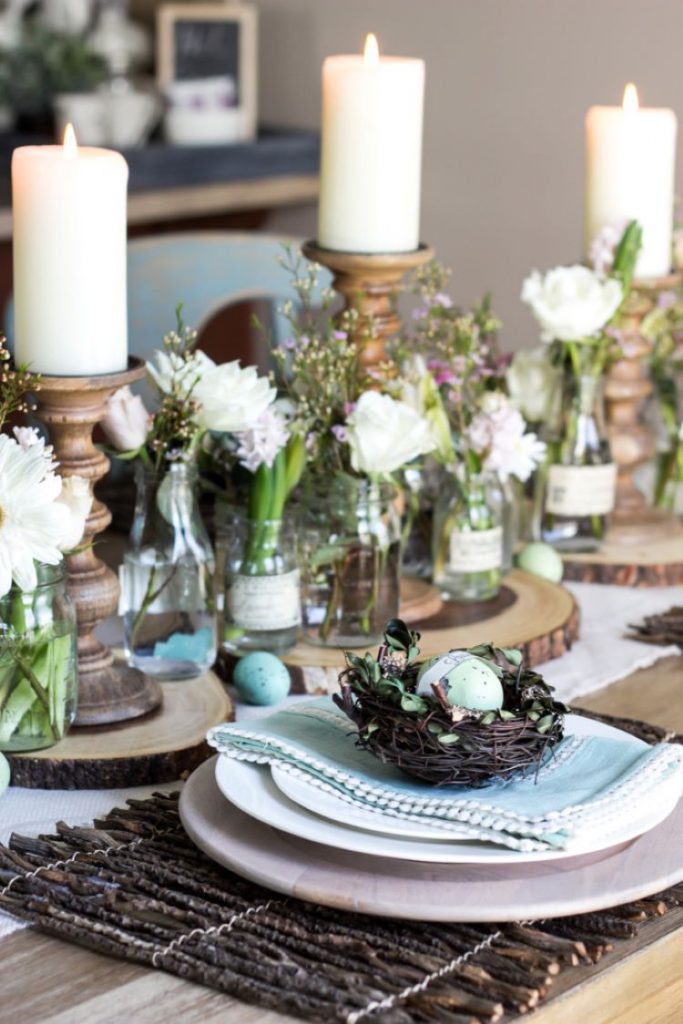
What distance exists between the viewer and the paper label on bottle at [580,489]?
1536 mm

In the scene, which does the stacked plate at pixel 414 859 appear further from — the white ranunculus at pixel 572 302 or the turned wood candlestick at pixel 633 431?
the turned wood candlestick at pixel 633 431

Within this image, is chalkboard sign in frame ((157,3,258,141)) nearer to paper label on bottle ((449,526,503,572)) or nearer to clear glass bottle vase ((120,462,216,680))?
paper label on bottle ((449,526,503,572))

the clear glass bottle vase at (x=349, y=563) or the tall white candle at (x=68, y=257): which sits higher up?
the tall white candle at (x=68, y=257)

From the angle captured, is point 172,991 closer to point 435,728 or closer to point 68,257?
point 435,728

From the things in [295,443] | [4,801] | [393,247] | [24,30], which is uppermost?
[24,30]

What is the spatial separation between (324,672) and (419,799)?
0.35m

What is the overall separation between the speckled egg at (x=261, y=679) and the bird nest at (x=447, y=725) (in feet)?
0.88

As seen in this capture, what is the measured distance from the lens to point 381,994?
768 millimetres

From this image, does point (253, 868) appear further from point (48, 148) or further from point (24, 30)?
point (24, 30)

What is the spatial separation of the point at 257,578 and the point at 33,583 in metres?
0.27

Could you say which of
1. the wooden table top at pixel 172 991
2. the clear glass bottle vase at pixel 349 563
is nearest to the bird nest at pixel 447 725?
the wooden table top at pixel 172 991

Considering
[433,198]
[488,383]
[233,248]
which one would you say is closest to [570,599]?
[488,383]

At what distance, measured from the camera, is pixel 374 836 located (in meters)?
0.87

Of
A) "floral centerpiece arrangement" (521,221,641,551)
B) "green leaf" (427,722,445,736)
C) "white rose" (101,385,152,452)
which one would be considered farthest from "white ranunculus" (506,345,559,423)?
"green leaf" (427,722,445,736)
